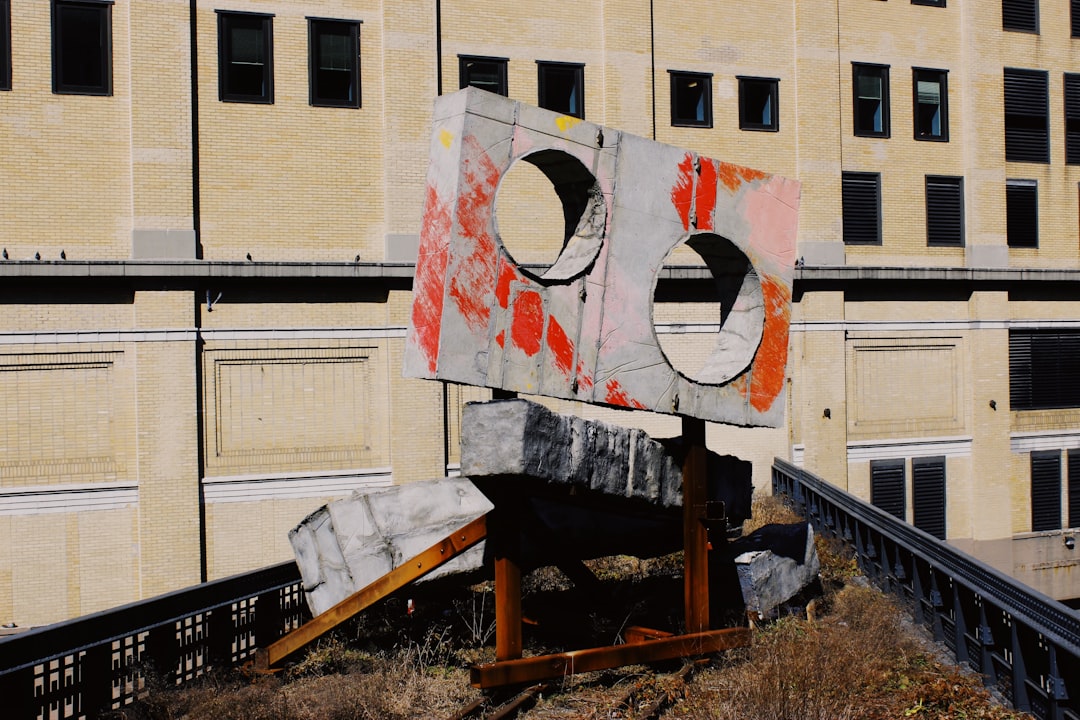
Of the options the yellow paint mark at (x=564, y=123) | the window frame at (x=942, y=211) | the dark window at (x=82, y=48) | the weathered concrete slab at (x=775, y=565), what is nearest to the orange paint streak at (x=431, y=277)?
the yellow paint mark at (x=564, y=123)

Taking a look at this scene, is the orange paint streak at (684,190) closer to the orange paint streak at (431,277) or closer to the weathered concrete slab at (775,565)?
the orange paint streak at (431,277)

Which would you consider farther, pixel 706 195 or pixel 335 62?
pixel 335 62

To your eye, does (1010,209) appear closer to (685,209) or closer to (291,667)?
(685,209)

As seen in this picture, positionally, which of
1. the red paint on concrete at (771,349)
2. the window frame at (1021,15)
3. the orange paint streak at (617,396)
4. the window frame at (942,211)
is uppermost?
the window frame at (1021,15)

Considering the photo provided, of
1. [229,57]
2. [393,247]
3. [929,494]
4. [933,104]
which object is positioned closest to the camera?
[229,57]

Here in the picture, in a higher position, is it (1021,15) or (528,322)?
(1021,15)

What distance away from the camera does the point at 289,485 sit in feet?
59.9

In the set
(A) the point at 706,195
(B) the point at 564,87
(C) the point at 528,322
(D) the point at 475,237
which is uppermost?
(B) the point at 564,87

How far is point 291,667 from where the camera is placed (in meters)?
11.0

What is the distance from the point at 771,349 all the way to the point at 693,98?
11.0 m

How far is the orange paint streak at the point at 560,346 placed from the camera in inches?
384

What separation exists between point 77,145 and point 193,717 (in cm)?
1210

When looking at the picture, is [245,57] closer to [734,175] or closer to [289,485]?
[289,485]

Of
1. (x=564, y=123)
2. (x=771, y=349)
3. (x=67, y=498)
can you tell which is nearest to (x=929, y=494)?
(x=771, y=349)
